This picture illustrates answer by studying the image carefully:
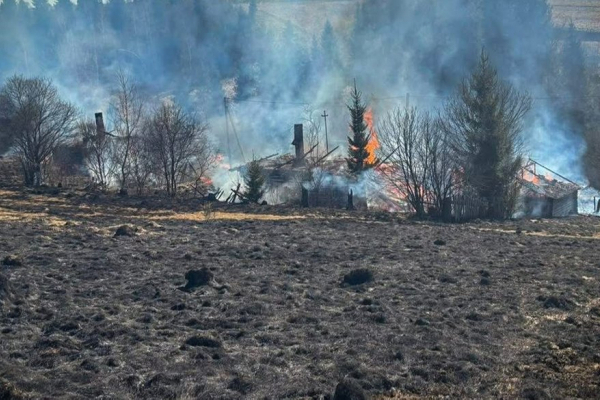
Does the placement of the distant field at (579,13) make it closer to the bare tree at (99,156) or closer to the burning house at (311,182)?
the burning house at (311,182)

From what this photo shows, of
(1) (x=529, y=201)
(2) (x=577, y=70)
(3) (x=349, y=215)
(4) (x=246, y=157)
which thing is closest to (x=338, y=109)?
(4) (x=246, y=157)

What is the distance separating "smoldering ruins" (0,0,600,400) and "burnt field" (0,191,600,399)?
75 mm

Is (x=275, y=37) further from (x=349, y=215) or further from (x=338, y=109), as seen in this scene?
(x=349, y=215)

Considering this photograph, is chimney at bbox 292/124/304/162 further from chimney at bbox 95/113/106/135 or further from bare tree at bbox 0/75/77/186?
bare tree at bbox 0/75/77/186

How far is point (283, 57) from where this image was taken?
107 metres

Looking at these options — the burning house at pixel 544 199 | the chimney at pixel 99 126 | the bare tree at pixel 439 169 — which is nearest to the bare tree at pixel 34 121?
the chimney at pixel 99 126

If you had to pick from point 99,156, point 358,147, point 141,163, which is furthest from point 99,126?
point 358,147

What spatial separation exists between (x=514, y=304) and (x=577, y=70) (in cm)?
7043

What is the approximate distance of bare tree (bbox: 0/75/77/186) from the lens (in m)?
46.8

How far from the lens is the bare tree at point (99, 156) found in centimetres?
4772

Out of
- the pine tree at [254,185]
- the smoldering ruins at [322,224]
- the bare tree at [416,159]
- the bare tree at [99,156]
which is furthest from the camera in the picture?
the bare tree at [99,156]

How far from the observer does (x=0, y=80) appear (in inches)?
4508

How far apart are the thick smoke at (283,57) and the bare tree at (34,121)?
21.8 metres

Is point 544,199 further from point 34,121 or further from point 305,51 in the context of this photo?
point 305,51
